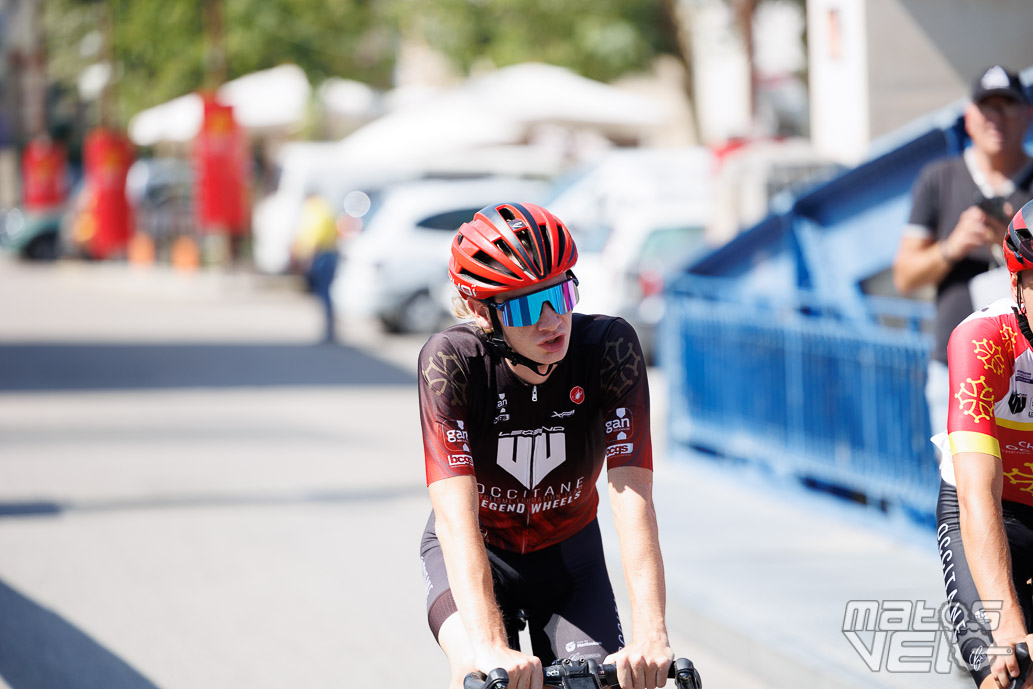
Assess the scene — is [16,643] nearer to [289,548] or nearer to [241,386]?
[289,548]

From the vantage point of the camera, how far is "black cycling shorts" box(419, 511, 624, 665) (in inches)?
138

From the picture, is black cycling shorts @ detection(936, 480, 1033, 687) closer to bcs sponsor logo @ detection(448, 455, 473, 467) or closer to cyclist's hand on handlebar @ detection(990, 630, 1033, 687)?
cyclist's hand on handlebar @ detection(990, 630, 1033, 687)

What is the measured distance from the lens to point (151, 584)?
23.8 ft

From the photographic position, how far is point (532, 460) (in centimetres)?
352

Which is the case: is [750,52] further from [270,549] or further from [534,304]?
[534,304]

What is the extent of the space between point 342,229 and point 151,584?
15991mm

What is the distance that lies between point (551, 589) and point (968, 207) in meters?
2.82

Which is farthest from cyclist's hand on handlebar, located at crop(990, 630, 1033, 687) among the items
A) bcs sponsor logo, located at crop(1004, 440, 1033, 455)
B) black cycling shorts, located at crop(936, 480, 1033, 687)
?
bcs sponsor logo, located at crop(1004, 440, 1033, 455)

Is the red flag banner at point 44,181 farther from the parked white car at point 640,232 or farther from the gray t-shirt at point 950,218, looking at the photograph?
the gray t-shirt at point 950,218

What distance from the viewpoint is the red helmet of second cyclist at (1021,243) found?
2.92m

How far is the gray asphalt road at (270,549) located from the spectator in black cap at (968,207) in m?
1.26

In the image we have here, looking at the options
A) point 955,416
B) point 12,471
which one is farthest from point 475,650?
point 12,471

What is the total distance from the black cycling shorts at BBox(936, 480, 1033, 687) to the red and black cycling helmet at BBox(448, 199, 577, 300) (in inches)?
42.9

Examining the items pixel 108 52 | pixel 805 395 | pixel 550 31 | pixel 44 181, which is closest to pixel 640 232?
pixel 805 395
